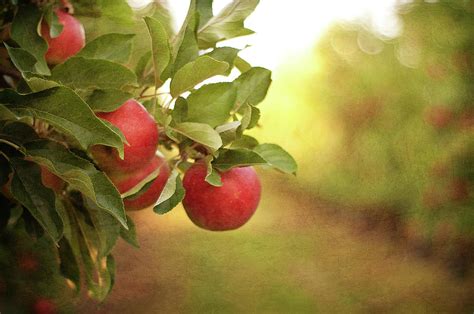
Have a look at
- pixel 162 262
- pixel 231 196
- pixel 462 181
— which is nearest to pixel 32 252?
pixel 162 262

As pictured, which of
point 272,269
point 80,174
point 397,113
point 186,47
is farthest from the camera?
point 397,113

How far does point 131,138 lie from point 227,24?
16 centimetres

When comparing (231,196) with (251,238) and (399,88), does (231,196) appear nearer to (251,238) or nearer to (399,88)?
(251,238)

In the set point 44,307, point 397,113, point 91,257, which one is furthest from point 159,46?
point 397,113

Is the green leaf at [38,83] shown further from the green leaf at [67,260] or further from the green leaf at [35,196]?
the green leaf at [67,260]

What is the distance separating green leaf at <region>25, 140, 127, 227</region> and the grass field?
2.70 feet

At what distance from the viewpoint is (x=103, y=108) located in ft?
1.69

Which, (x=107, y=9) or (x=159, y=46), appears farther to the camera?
(x=107, y=9)

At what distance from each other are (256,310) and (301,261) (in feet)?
0.64

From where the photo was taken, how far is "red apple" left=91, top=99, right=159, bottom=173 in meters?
0.52

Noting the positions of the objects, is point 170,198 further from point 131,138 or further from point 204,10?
point 204,10

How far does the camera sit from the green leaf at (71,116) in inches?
17.5

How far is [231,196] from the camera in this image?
1.90ft

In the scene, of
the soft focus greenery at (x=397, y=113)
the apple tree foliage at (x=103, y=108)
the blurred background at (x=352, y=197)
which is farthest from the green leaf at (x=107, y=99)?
the soft focus greenery at (x=397, y=113)
